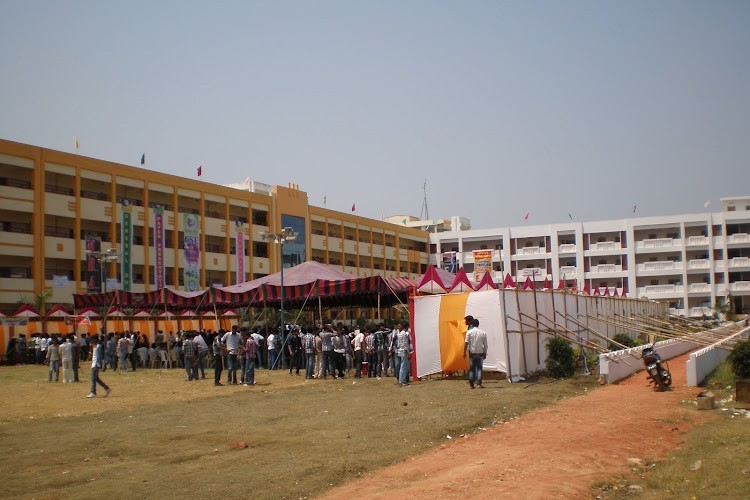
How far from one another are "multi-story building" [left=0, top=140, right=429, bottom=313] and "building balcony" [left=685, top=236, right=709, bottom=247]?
29489 millimetres

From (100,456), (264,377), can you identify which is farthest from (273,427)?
(264,377)

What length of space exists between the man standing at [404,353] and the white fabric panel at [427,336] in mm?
291

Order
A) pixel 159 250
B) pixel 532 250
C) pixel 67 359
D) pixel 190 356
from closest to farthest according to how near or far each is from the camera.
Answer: pixel 190 356
pixel 67 359
pixel 159 250
pixel 532 250

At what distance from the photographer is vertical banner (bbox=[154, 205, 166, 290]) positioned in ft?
161

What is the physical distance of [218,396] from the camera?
61.7 ft

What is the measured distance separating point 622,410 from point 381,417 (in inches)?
173

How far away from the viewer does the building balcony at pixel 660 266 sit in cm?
6469

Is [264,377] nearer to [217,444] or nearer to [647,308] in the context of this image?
[217,444]

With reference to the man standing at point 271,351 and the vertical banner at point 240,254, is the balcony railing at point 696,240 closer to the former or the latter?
the vertical banner at point 240,254

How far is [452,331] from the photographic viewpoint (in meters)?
20.9

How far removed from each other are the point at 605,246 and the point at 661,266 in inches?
198

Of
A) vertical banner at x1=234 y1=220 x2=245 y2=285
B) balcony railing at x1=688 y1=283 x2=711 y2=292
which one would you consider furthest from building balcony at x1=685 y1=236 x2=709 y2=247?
vertical banner at x1=234 y1=220 x2=245 y2=285

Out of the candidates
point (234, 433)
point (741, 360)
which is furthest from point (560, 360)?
point (234, 433)

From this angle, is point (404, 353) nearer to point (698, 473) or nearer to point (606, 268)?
point (698, 473)
